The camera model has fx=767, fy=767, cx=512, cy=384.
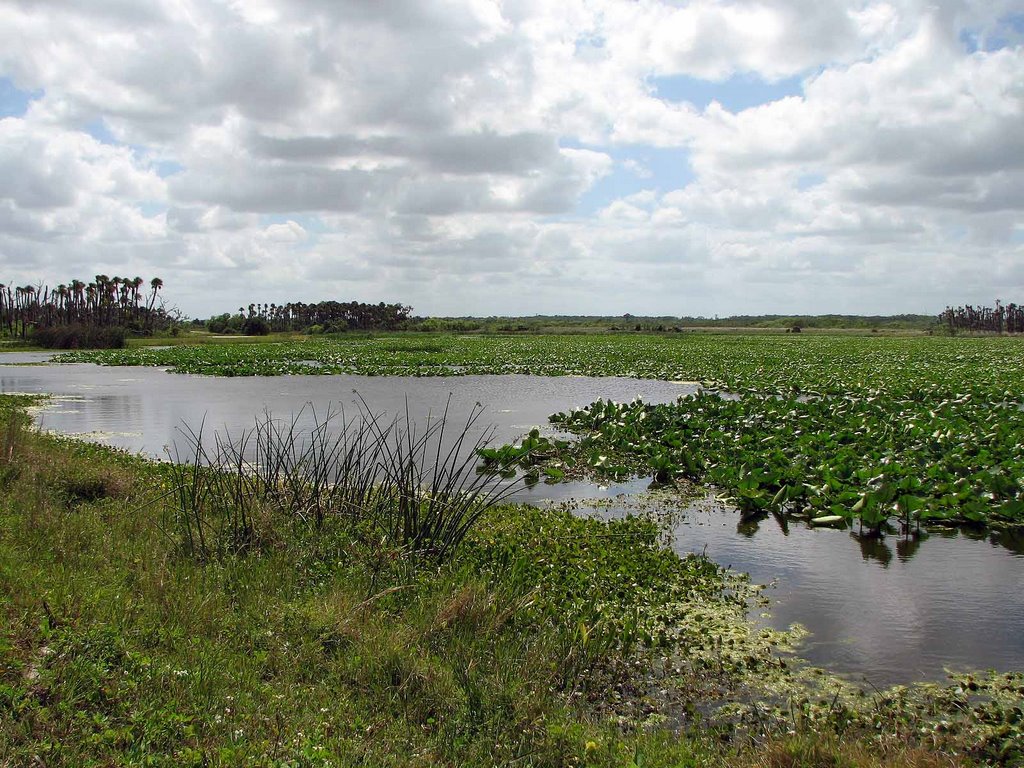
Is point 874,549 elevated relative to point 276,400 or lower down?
lower down

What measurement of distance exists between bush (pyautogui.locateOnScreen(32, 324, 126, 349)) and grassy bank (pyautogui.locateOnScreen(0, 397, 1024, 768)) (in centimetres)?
5384

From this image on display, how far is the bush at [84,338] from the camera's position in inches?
2194

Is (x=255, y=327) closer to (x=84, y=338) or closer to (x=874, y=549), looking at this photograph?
(x=84, y=338)

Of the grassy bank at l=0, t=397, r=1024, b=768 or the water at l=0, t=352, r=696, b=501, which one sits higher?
the water at l=0, t=352, r=696, b=501

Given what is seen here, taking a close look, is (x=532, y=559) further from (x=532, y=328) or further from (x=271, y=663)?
(x=532, y=328)

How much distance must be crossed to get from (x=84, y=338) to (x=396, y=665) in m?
59.3

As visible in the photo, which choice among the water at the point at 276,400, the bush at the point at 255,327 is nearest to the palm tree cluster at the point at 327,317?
the bush at the point at 255,327

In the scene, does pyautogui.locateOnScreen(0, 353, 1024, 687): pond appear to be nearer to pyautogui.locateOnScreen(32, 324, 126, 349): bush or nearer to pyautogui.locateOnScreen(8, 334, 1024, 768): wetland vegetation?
pyautogui.locateOnScreen(8, 334, 1024, 768): wetland vegetation

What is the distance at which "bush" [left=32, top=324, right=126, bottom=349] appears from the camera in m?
55.7

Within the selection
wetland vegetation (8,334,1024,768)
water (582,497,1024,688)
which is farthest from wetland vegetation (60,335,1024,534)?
water (582,497,1024,688)

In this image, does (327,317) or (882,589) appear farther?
(327,317)

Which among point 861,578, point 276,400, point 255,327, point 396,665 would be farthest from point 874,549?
point 255,327

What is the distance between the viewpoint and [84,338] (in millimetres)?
55844

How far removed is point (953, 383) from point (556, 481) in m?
16.4
